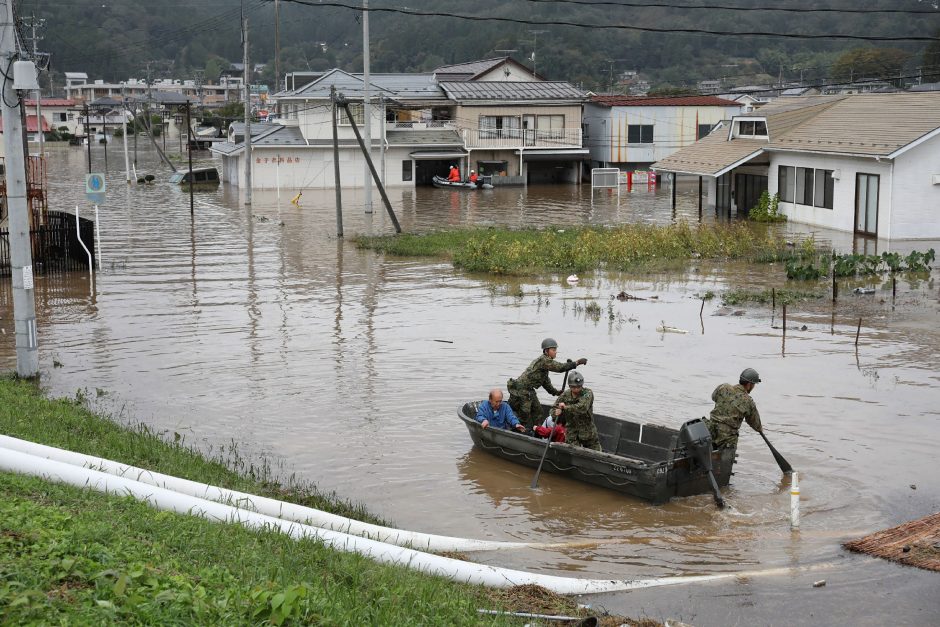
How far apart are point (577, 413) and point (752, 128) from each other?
114 ft

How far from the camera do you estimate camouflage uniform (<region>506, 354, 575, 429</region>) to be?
15.3 metres

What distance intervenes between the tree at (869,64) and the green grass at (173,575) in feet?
278

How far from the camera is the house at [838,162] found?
3419 cm

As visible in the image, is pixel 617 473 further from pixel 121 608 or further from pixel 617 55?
pixel 617 55

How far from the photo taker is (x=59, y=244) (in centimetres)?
3180

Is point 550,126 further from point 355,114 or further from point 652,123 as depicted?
point 355,114

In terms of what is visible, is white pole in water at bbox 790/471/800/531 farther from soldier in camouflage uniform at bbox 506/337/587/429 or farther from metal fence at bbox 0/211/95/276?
metal fence at bbox 0/211/95/276

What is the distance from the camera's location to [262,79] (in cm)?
18538

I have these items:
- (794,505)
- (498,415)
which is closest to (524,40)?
(498,415)

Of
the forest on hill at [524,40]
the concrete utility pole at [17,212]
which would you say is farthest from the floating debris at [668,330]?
the forest on hill at [524,40]

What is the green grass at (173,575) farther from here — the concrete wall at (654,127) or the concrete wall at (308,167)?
the concrete wall at (654,127)

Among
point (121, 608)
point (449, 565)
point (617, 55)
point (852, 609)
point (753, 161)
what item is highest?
point (617, 55)

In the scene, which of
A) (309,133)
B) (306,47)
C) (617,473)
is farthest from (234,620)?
(306,47)

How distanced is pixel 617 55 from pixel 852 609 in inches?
5392
